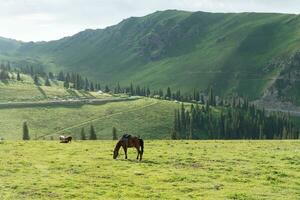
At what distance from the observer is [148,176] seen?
34.7 meters

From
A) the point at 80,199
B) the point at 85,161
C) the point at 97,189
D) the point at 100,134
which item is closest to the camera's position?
the point at 80,199

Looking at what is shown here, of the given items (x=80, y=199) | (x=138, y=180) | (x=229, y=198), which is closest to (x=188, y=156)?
(x=138, y=180)

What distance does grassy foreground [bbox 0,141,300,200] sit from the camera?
94.3ft

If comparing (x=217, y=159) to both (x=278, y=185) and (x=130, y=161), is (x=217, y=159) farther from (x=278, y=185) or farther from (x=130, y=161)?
(x=278, y=185)

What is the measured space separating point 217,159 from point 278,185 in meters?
12.5

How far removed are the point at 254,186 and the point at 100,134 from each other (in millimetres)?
164307

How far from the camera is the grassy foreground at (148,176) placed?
2875cm

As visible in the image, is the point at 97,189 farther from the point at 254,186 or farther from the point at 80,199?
the point at 254,186

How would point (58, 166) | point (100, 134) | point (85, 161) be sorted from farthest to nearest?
point (100, 134) < point (85, 161) < point (58, 166)

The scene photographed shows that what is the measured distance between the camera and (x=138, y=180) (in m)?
33.0

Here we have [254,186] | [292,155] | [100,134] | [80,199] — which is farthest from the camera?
[100,134]

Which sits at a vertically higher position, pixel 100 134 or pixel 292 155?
pixel 292 155

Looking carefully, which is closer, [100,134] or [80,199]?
[80,199]

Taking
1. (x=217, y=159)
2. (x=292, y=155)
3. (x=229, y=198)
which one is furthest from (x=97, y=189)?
(x=292, y=155)
